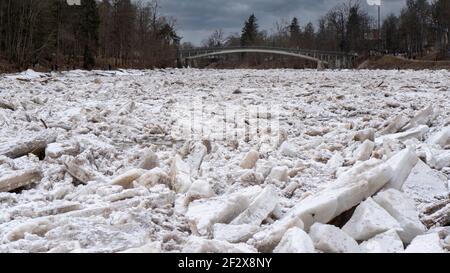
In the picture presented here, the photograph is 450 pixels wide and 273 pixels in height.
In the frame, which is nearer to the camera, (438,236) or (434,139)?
(438,236)

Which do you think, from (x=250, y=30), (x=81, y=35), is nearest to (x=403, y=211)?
(x=81, y=35)

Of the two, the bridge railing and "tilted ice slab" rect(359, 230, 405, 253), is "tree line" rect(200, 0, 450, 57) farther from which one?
"tilted ice slab" rect(359, 230, 405, 253)

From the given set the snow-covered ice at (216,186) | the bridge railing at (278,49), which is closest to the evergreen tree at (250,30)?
the bridge railing at (278,49)

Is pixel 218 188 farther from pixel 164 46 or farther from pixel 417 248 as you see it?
pixel 164 46

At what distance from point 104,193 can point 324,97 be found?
26.6ft

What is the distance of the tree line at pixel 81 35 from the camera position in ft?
103

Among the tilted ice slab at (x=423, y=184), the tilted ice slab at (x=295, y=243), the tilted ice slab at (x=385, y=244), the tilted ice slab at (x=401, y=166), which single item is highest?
the tilted ice slab at (x=401, y=166)

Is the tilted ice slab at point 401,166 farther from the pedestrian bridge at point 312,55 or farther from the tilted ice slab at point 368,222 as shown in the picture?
the pedestrian bridge at point 312,55

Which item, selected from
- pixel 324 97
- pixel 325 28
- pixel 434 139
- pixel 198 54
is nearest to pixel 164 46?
pixel 198 54

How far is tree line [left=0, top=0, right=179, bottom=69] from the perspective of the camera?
31469 mm

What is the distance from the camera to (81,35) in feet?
148

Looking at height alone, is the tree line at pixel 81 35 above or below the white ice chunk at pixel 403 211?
above

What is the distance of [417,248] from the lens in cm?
254

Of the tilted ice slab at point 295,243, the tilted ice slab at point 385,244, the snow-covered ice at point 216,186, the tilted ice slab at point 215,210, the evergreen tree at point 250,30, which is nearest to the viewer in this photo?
the tilted ice slab at point 295,243
